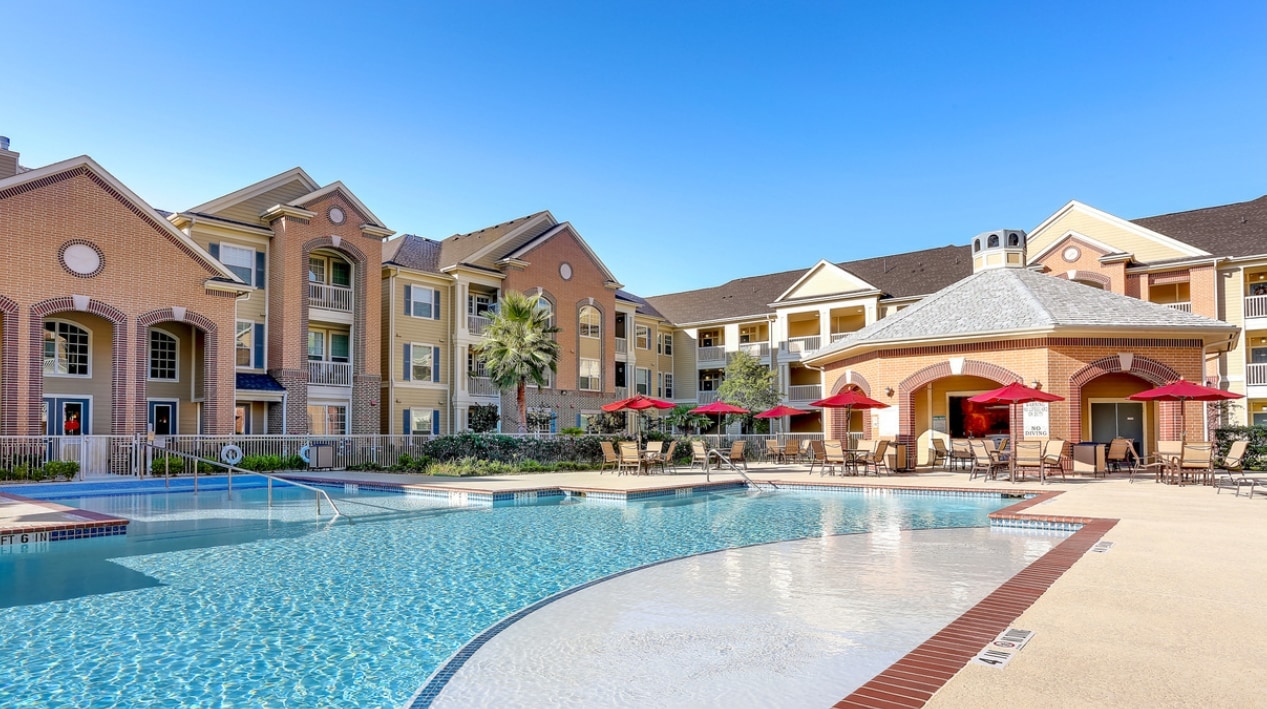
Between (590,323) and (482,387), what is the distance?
6.65 meters

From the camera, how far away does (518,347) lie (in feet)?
85.2

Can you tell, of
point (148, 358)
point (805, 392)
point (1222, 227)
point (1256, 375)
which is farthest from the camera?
point (805, 392)

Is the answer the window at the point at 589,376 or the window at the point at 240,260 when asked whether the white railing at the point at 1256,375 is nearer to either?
the window at the point at 589,376

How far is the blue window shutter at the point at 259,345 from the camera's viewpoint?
26.7m

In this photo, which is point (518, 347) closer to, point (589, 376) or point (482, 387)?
point (482, 387)

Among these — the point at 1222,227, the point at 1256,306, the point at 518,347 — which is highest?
the point at 1222,227

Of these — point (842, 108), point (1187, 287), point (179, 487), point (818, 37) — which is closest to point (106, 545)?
point (179, 487)

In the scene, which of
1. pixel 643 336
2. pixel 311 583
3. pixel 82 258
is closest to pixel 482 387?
pixel 643 336

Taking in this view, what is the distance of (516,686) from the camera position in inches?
190

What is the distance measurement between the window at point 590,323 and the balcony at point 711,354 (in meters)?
8.28

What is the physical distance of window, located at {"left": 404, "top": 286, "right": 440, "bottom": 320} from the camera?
30688mm

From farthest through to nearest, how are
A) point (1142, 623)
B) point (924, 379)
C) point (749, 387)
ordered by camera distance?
1. point (749, 387)
2. point (924, 379)
3. point (1142, 623)

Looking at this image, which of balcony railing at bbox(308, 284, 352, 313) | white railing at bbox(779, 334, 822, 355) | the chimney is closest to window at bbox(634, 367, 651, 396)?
white railing at bbox(779, 334, 822, 355)

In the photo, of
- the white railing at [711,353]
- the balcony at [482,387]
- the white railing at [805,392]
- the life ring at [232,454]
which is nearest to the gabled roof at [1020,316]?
the white railing at [805,392]
